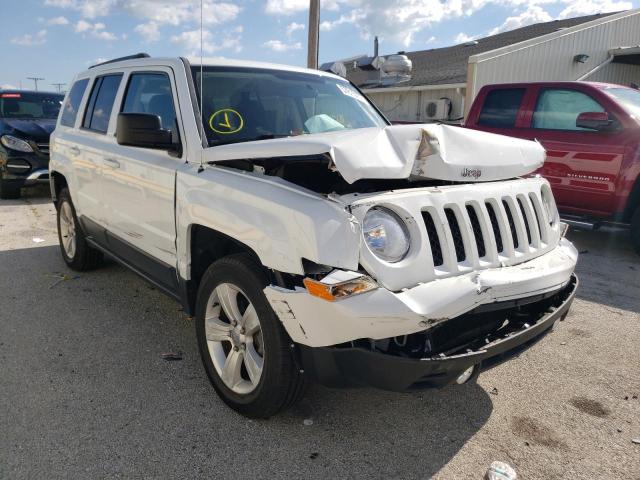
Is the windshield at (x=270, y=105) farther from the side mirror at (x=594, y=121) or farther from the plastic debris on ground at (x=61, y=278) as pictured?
the side mirror at (x=594, y=121)

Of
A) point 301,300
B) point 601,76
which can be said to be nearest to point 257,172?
point 301,300

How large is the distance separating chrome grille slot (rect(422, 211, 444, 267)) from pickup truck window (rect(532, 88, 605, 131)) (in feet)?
16.5

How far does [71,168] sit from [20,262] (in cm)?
157

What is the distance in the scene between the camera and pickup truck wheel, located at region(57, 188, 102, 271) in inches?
204

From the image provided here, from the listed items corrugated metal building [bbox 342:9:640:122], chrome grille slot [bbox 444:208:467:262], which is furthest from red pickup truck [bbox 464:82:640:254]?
corrugated metal building [bbox 342:9:640:122]

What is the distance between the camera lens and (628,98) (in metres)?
6.58

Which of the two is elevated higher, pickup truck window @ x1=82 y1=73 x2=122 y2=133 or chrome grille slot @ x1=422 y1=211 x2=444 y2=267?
pickup truck window @ x1=82 y1=73 x2=122 y2=133

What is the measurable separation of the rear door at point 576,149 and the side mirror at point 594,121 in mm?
117

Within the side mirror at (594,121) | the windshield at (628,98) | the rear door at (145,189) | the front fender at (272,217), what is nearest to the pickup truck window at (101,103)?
the rear door at (145,189)

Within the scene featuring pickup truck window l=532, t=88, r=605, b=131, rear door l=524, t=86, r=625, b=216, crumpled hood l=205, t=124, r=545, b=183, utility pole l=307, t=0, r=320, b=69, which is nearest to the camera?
crumpled hood l=205, t=124, r=545, b=183

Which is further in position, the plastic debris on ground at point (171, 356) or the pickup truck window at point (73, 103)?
the pickup truck window at point (73, 103)

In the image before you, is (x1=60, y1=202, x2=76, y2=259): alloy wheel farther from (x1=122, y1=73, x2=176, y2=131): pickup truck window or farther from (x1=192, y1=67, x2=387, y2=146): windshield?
(x1=192, y1=67, x2=387, y2=146): windshield

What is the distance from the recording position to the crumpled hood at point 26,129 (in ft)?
32.0

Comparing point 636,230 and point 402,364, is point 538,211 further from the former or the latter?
point 636,230
